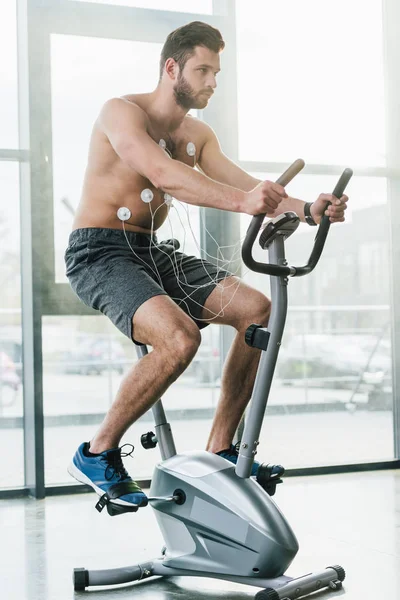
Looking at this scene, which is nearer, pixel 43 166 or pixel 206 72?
pixel 206 72

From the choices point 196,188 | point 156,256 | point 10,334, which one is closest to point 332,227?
point 10,334

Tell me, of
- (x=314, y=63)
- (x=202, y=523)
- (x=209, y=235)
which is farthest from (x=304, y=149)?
(x=202, y=523)

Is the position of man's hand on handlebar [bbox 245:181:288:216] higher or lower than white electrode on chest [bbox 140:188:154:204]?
lower

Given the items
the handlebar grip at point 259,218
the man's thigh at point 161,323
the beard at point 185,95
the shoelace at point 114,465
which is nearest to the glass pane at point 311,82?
the beard at point 185,95

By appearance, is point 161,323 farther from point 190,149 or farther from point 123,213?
point 190,149

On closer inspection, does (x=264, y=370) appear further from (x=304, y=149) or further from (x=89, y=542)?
(x=304, y=149)

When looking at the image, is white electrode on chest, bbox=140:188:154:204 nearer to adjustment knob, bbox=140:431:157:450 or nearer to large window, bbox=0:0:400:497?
adjustment knob, bbox=140:431:157:450

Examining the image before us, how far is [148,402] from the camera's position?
7.71ft

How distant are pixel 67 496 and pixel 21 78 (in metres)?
2.00

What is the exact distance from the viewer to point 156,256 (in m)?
2.67

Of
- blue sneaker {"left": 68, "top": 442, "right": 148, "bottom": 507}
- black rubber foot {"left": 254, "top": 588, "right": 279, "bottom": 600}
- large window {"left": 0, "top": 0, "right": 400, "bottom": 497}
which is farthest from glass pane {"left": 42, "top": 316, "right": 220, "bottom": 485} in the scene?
black rubber foot {"left": 254, "top": 588, "right": 279, "bottom": 600}

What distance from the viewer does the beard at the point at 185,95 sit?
258 centimetres

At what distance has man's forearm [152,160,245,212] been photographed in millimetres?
2180

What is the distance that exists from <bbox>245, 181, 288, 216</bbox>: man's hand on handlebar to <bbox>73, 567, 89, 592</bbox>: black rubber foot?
43.7 inches
